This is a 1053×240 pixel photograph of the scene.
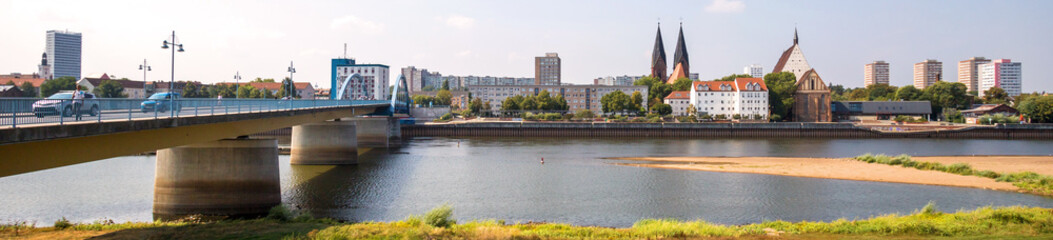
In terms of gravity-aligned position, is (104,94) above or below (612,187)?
above

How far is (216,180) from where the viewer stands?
2752cm

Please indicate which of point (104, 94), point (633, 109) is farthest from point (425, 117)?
point (104, 94)

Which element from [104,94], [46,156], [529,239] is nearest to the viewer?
[46,156]

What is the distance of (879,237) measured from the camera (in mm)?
19734

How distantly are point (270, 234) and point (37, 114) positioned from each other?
252 inches

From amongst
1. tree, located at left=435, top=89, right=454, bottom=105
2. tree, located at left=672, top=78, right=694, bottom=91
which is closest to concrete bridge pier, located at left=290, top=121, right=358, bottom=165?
tree, located at left=672, top=78, right=694, bottom=91

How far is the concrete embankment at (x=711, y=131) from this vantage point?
9706 cm

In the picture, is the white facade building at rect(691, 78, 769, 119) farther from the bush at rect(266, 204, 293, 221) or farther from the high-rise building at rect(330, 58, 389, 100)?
the bush at rect(266, 204, 293, 221)

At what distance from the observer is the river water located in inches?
1133

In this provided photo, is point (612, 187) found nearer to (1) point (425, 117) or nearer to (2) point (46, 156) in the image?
(2) point (46, 156)

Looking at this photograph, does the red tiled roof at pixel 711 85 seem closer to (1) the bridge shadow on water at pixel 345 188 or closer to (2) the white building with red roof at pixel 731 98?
(2) the white building with red roof at pixel 731 98

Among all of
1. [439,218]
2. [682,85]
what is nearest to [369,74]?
[682,85]

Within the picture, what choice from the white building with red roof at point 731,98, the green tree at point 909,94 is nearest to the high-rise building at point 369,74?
the white building with red roof at point 731,98

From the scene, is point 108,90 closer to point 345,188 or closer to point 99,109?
point 345,188
